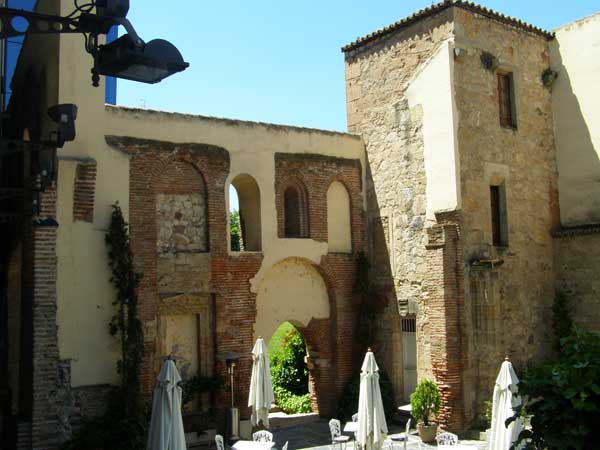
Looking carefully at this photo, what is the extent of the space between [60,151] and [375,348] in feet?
28.4

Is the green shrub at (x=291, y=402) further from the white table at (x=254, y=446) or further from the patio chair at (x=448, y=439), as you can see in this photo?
the patio chair at (x=448, y=439)

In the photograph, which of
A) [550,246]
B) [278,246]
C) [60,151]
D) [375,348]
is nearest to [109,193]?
[60,151]

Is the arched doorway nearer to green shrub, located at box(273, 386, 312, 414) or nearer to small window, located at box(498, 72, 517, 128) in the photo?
green shrub, located at box(273, 386, 312, 414)

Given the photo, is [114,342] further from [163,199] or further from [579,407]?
[579,407]

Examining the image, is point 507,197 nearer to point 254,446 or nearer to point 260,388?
point 260,388

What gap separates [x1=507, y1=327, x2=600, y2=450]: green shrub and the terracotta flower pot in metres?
9.53

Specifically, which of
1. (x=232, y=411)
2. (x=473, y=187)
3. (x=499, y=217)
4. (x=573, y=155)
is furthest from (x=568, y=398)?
(x=573, y=155)

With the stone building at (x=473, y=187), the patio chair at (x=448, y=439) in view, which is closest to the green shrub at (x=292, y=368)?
the stone building at (x=473, y=187)

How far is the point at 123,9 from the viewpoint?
5414mm

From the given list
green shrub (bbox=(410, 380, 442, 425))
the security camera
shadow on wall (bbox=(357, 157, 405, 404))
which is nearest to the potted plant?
green shrub (bbox=(410, 380, 442, 425))

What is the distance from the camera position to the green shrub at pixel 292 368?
1880 centimetres

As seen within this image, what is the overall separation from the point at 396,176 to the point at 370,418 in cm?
602

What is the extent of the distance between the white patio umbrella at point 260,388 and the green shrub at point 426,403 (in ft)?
10.1

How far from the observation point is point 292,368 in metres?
19.0
